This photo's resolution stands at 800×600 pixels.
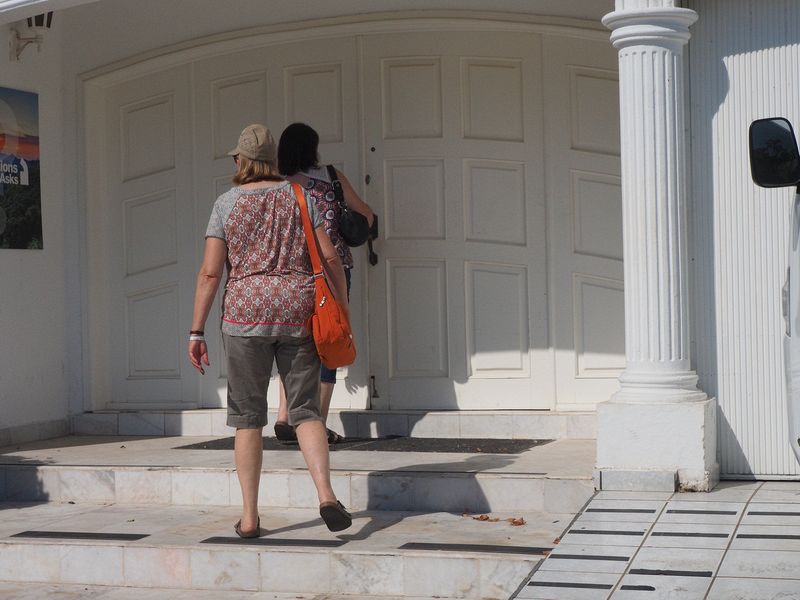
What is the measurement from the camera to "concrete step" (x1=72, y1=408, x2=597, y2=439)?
712 centimetres

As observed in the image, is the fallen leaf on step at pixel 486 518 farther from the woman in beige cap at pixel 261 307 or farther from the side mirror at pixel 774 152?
the side mirror at pixel 774 152

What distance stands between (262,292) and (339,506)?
921 mm

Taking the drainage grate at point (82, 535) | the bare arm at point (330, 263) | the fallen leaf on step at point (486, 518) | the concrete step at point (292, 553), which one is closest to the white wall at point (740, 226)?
the concrete step at point (292, 553)

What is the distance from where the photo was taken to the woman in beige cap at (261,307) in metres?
5.20

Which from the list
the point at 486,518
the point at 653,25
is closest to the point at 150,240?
the point at 486,518

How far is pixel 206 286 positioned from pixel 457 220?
258cm

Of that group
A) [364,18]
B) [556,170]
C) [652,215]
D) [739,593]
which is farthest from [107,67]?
[739,593]

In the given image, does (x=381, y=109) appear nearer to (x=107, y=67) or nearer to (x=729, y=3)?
(x=107, y=67)

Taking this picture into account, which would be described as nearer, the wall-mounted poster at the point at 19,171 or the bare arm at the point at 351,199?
the bare arm at the point at 351,199

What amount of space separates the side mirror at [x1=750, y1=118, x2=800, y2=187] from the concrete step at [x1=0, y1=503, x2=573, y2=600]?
5.38 ft

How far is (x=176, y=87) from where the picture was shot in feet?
26.8

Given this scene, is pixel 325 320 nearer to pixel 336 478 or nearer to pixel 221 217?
pixel 221 217

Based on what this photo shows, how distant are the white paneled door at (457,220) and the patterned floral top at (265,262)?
2.34m

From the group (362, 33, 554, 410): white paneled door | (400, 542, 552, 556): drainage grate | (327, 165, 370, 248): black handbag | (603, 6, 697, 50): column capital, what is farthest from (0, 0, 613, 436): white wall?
(400, 542, 552, 556): drainage grate
